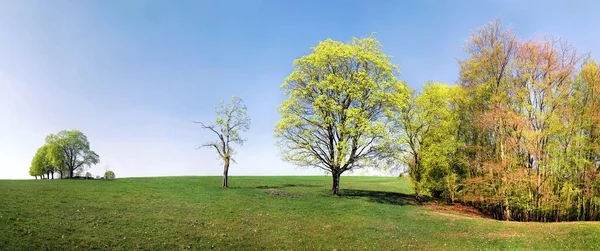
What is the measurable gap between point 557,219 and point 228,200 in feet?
97.3

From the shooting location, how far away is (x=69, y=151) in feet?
242

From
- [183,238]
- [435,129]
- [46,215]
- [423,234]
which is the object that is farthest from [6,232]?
[435,129]

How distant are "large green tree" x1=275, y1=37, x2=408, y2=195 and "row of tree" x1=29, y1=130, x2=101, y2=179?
5932 centimetres

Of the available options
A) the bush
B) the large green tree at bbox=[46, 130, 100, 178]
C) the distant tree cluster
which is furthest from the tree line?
the large green tree at bbox=[46, 130, 100, 178]

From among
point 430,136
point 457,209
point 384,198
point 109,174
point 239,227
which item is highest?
point 430,136

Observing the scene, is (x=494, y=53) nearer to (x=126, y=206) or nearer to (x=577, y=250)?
(x=577, y=250)

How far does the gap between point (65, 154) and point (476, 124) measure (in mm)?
78068

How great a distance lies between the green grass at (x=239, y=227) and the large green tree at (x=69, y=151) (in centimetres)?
5219

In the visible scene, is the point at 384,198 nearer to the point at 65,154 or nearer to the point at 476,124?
the point at 476,124

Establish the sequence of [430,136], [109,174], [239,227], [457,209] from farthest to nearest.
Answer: [109,174]
[430,136]
[457,209]
[239,227]

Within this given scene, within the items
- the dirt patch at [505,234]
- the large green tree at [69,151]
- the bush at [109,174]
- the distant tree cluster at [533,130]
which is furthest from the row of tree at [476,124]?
the large green tree at [69,151]

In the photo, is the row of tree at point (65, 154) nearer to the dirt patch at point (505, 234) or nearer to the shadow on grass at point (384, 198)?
the shadow on grass at point (384, 198)

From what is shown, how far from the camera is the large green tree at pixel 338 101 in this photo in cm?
3478

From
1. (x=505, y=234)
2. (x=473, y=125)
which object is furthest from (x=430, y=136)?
(x=505, y=234)
